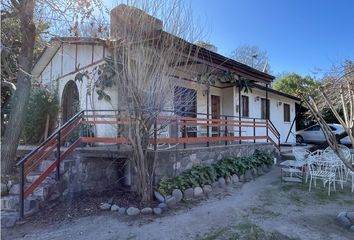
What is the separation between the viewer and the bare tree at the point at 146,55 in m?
5.21

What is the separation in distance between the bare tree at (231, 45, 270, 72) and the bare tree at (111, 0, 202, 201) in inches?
1054

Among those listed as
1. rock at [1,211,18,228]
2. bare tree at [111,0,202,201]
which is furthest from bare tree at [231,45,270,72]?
rock at [1,211,18,228]

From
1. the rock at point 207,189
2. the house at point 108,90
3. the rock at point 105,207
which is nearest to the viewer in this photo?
the rock at point 105,207

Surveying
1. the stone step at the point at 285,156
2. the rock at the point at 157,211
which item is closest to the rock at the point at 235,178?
the rock at the point at 157,211

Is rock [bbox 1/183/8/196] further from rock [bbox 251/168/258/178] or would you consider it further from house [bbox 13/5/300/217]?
rock [bbox 251/168/258/178]

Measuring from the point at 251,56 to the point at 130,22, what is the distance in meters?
28.3

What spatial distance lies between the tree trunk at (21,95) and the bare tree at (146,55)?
8.20 ft

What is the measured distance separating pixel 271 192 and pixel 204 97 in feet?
20.0

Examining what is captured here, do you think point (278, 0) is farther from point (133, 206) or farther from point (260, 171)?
point (133, 206)

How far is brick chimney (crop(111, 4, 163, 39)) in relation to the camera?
17.0 feet

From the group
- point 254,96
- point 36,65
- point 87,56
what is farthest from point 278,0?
point 36,65

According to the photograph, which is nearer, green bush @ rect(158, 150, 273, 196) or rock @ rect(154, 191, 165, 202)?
rock @ rect(154, 191, 165, 202)

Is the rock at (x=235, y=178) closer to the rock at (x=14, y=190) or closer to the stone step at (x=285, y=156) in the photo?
the stone step at (x=285, y=156)

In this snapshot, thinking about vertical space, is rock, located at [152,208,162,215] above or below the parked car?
below
